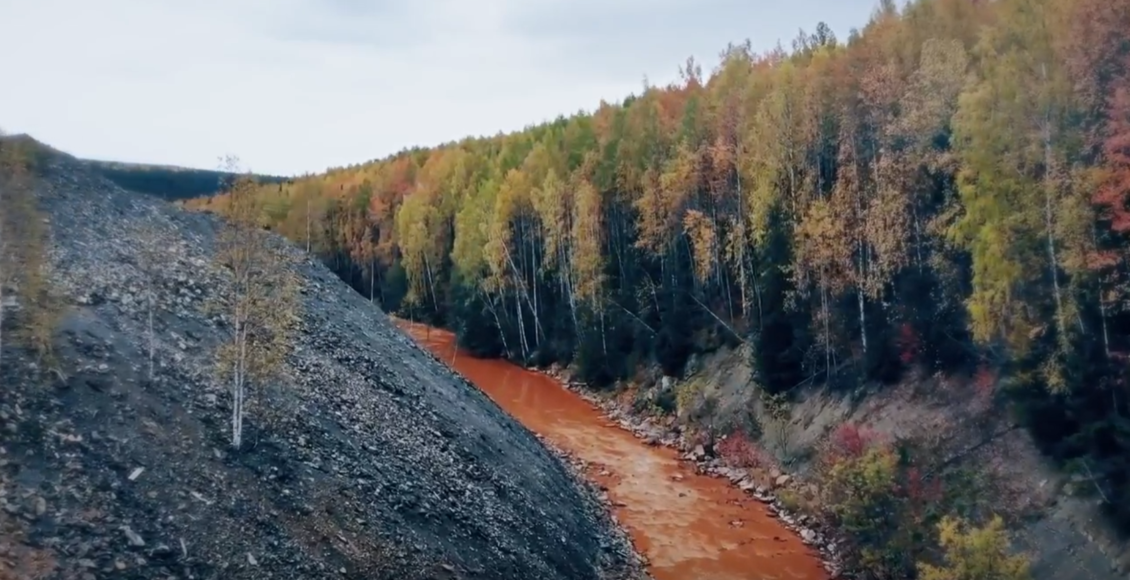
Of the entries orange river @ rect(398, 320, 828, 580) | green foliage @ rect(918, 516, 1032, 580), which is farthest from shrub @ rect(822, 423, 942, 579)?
green foliage @ rect(918, 516, 1032, 580)

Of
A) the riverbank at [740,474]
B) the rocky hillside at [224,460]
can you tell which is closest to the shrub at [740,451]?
the riverbank at [740,474]

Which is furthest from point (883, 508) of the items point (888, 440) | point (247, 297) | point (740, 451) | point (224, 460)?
point (247, 297)

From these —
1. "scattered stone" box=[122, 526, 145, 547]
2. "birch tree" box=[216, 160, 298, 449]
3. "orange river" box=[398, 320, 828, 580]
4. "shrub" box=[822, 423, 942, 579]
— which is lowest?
"orange river" box=[398, 320, 828, 580]

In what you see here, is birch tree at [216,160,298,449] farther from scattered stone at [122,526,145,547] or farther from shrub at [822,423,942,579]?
shrub at [822,423,942,579]

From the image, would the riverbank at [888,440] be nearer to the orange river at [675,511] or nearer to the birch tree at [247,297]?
the orange river at [675,511]

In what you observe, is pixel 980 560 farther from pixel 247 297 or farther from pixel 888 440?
pixel 247 297
